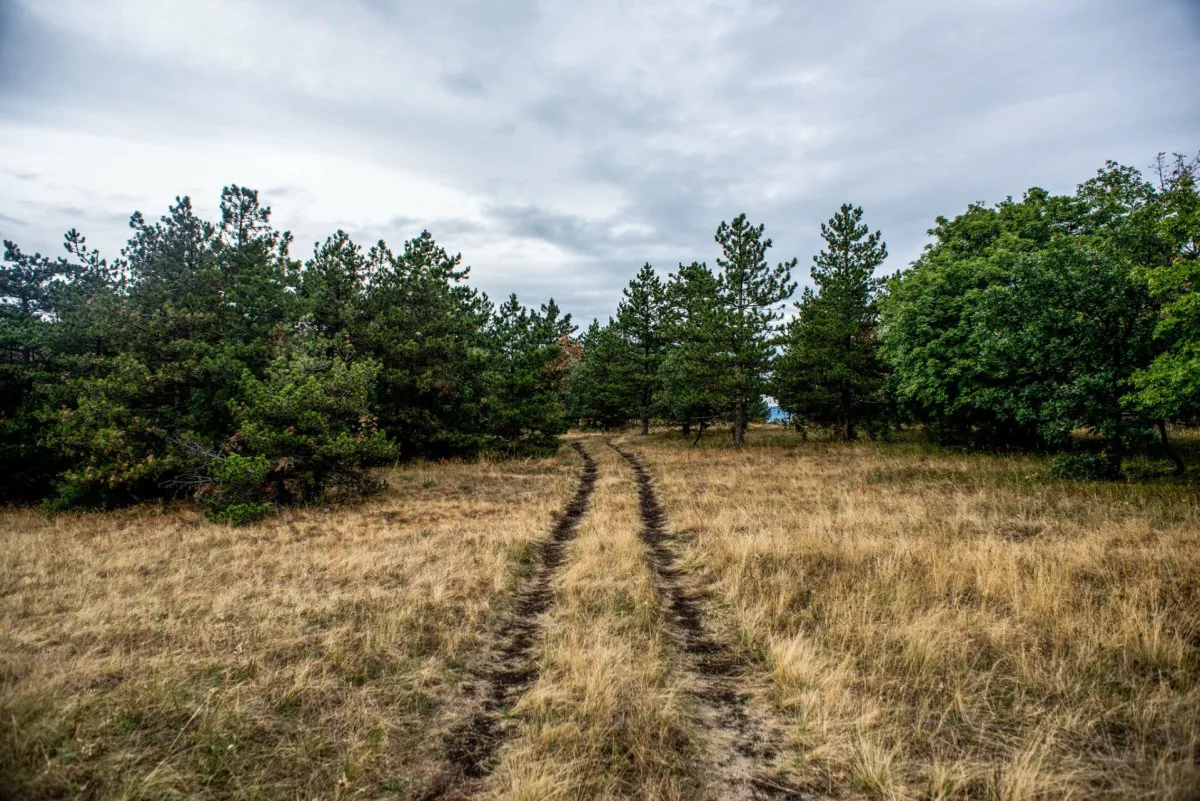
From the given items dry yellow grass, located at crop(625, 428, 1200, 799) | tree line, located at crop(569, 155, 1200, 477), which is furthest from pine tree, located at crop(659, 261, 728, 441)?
dry yellow grass, located at crop(625, 428, 1200, 799)

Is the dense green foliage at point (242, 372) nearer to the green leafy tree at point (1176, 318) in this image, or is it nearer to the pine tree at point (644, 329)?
the pine tree at point (644, 329)

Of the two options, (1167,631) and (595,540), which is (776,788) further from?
(595,540)

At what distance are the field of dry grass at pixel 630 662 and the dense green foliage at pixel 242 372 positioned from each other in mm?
4837

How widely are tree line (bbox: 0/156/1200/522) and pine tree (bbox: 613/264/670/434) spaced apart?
3.94m

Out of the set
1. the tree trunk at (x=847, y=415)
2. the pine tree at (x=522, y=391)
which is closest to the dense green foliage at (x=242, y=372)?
the pine tree at (x=522, y=391)

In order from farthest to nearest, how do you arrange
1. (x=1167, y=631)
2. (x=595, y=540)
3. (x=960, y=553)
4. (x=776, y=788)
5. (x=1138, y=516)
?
(x=595, y=540) → (x=1138, y=516) → (x=960, y=553) → (x=1167, y=631) → (x=776, y=788)

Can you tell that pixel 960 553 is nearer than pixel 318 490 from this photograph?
Yes

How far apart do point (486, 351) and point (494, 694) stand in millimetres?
24741

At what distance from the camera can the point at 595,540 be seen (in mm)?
10328

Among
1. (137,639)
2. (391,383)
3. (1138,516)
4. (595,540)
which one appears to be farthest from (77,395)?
(1138,516)

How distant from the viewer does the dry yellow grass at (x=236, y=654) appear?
3.59 m

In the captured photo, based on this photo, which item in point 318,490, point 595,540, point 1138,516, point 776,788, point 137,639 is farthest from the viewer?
point 318,490

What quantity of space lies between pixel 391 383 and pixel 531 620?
2071 centimetres

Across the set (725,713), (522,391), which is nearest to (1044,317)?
(725,713)
